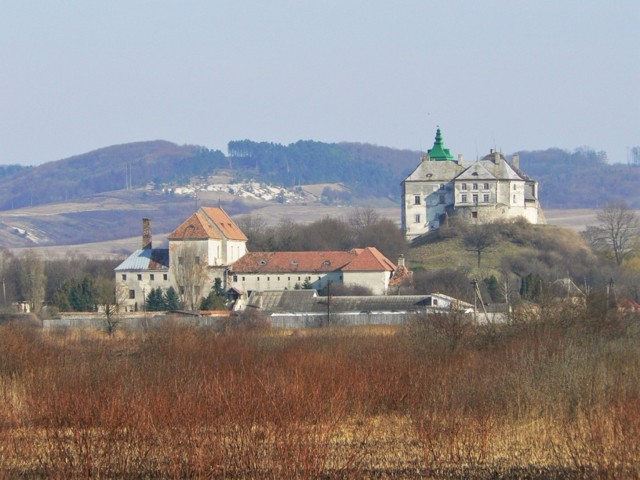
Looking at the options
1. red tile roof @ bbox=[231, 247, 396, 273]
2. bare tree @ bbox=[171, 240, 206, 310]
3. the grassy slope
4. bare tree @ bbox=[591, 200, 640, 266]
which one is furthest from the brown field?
bare tree @ bbox=[591, 200, 640, 266]

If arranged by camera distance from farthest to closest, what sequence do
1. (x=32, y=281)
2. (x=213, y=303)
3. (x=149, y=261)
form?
(x=32, y=281), (x=149, y=261), (x=213, y=303)

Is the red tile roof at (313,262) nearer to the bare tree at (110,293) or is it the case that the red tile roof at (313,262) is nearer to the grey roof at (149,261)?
the grey roof at (149,261)

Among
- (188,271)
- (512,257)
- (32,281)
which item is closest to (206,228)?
(188,271)

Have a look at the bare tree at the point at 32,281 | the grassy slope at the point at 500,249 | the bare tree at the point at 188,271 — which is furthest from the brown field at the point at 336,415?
the grassy slope at the point at 500,249

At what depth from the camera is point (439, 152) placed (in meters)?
100

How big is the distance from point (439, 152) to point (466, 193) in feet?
41.2

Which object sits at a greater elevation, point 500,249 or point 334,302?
point 500,249

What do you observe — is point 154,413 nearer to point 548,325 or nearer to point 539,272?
point 548,325

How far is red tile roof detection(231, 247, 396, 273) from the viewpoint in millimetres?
74062

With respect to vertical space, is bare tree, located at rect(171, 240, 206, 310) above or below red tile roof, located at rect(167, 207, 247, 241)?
below

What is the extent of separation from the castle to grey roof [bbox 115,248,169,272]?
2170 centimetres

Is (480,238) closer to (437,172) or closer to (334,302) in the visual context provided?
(437,172)

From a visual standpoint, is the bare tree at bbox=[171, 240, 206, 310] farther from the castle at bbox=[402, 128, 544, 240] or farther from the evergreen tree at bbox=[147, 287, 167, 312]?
the castle at bbox=[402, 128, 544, 240]

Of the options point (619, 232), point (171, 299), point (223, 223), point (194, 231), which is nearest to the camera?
point (171, 299)
